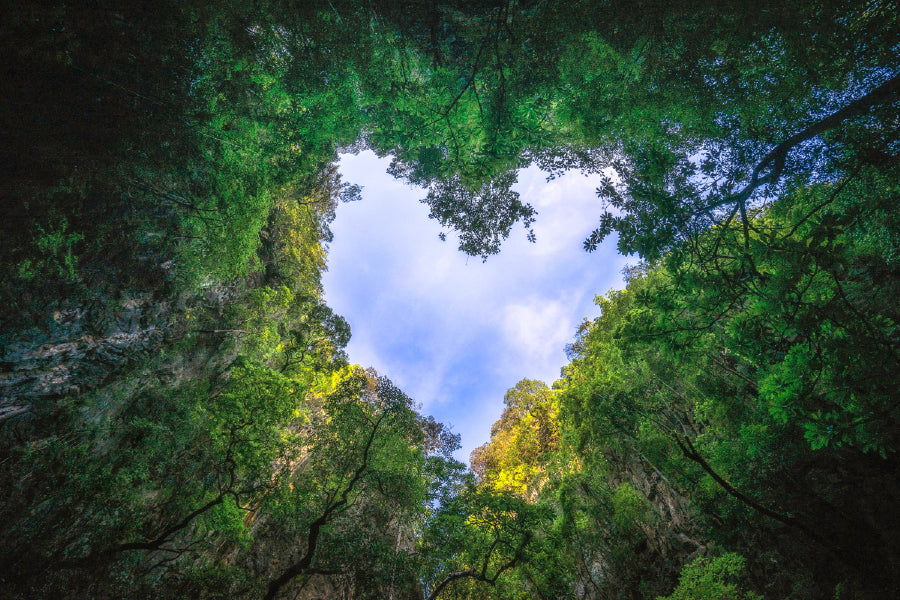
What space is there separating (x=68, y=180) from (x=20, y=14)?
294 centimetres

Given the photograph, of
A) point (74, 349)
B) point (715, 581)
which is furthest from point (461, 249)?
point (715, 581)

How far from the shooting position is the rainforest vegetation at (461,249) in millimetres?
4066

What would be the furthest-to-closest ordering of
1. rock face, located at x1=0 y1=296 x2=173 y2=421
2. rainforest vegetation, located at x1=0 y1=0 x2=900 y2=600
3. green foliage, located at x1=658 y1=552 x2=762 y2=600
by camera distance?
1. green foliage, located at x1=658 y1=552 x2=762 y2=600
2. rock face, located at x1=0 y1=296 x2=173 y2=421
3. rainforest vegetation, located at x1=0 y1=0 x2=900 y2=600

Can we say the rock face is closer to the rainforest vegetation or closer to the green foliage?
the rainforest vegetation

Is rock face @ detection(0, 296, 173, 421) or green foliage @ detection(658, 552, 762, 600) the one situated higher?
rock face @ detection(0, 296, 173, 421)

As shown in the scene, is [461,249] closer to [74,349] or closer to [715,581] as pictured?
[74,349]

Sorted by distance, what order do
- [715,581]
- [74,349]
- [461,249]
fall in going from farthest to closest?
1. [461,249]
2. [715,581]
3. [74,349]

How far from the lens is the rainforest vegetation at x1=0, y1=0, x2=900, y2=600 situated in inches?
160

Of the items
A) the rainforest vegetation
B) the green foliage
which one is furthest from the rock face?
the green foliage

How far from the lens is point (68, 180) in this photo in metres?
5.94

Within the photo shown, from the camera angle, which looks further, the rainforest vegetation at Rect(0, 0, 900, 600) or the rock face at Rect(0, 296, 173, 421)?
the rock face at Rect(0, 296, 173, 421)

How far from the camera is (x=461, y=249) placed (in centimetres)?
768

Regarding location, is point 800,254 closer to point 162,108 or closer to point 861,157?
point 861,157

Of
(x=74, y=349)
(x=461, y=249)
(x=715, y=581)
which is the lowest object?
(x=715, y=581)
